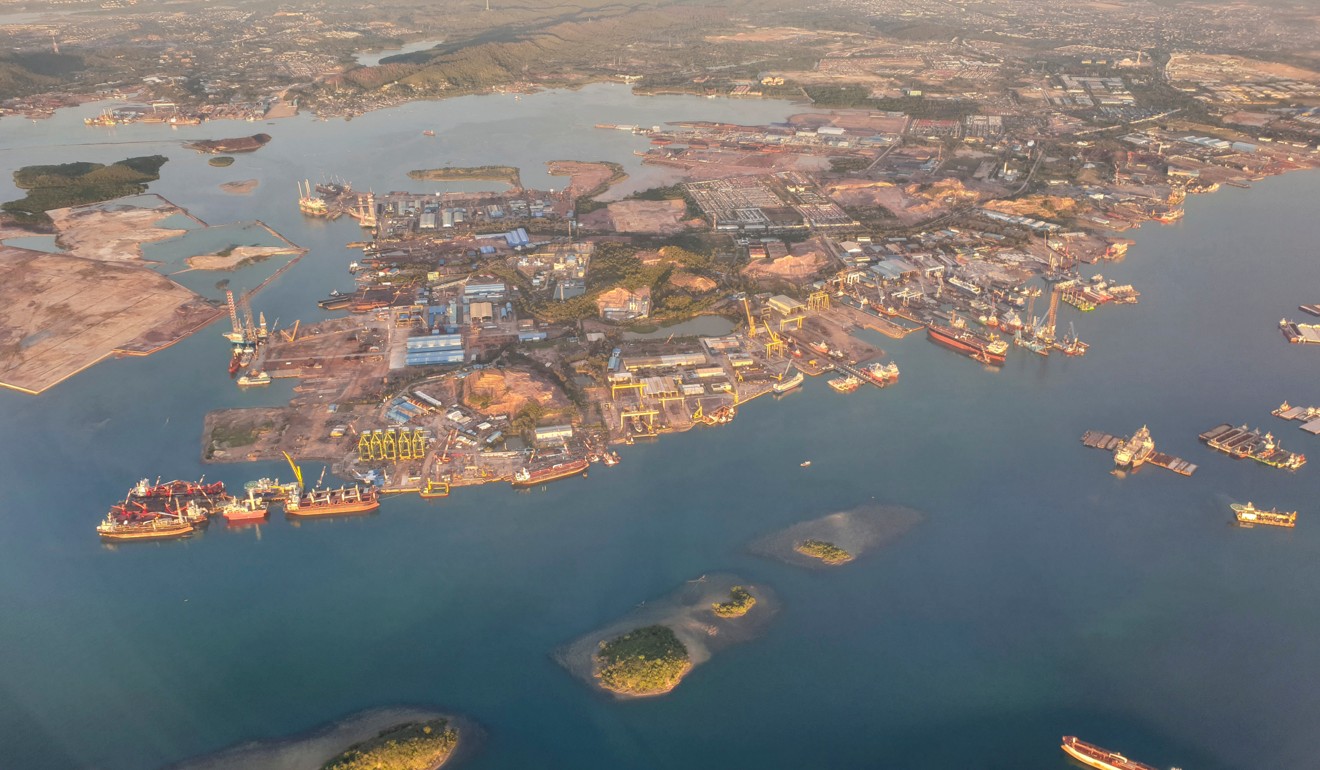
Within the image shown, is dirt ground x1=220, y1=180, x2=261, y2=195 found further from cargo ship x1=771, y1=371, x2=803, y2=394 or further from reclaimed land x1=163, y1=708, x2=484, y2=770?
reclaimed land x1=163, y1=708, x2=484, y2=770

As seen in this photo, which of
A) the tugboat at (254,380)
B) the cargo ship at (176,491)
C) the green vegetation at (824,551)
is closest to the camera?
the green vegetation at (824,551)

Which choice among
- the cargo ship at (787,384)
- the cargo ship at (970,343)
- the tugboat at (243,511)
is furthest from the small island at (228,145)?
the cargo ship at (970,343)

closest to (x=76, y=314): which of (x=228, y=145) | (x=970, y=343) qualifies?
(x=228, y=145)

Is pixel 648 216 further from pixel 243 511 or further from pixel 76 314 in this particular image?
pixel 243 511

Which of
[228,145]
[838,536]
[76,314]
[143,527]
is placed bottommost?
[143,527]

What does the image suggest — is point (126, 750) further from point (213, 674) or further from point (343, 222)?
point (343, 222)

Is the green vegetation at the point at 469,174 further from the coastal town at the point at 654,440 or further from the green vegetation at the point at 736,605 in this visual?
the green vegetation at the point at 736,605
